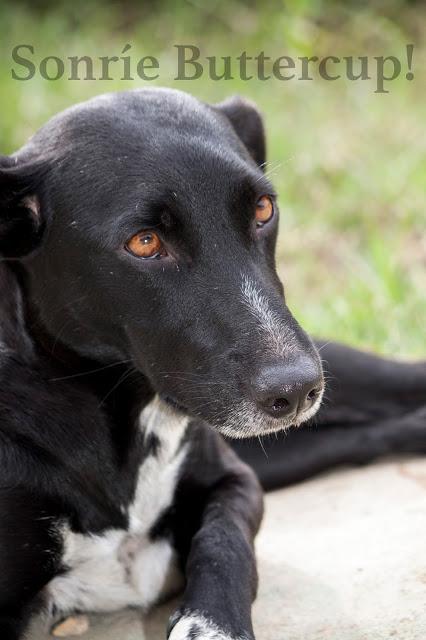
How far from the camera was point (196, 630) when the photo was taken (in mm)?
2811

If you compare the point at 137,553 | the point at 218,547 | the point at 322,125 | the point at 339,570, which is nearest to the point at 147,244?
the point at 218,547

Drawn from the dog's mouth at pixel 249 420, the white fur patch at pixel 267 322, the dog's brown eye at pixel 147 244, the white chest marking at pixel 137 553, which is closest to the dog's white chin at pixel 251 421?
the dog's mouth at pixel 249 420

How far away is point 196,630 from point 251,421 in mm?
552

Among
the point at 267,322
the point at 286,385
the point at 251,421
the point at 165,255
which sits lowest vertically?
the point at 251,421

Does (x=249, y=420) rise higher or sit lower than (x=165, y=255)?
lower

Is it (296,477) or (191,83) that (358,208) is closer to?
(191,83)

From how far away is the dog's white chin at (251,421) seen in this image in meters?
2.82

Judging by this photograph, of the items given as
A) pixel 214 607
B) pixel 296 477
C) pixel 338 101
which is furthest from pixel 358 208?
pixel 214 607

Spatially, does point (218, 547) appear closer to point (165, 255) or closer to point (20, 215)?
point (165, 255)

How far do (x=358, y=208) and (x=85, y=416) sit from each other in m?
4.11

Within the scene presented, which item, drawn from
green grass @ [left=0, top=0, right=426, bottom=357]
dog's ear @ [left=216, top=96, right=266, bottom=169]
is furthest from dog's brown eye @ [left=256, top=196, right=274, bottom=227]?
green grass @ [left=0, top=0, right=426, bottom=357]

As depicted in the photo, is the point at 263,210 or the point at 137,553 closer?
the point at 263,210

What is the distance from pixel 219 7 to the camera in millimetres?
10273

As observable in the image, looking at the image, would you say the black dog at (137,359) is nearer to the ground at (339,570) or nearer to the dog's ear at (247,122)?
the ground at (339,570)
